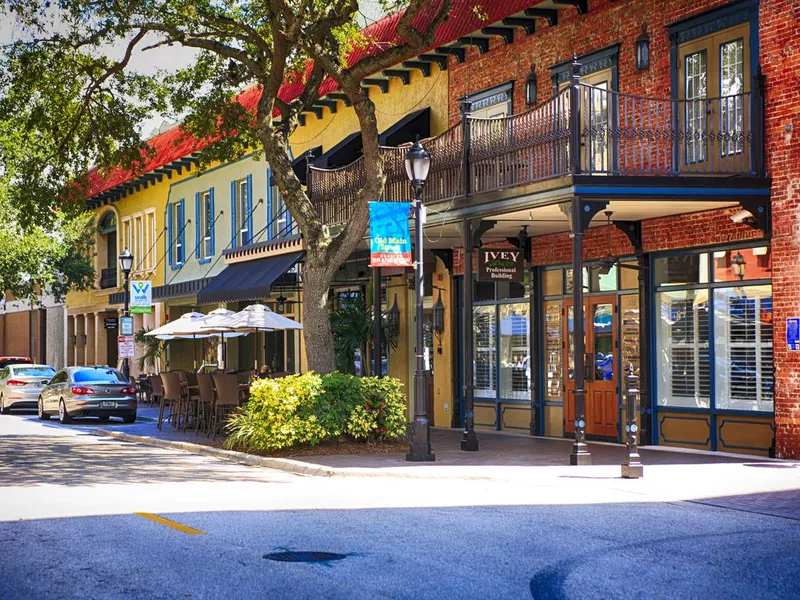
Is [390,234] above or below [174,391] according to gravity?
above

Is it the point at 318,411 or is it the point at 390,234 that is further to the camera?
the point at 318,411

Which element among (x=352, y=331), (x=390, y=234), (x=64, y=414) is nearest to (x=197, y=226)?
(x=64, y=414)

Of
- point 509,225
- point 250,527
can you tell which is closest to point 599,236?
point 509,225

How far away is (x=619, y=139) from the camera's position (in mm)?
A: 16266

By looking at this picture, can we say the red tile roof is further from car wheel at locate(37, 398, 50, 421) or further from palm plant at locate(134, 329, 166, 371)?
palm plant at locate(134, 329, 166, 371)

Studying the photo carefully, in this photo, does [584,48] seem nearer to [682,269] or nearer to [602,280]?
[602,280]

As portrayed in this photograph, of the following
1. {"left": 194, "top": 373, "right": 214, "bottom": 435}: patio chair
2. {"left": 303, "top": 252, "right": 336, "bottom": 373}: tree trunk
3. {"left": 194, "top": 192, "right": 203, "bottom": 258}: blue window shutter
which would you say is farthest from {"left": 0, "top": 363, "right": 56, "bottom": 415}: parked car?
{"left": 303, "top": 252, "right": 336, "bottom": 373}: tree trunk

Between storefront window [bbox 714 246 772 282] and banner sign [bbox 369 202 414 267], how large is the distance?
4.61 meters

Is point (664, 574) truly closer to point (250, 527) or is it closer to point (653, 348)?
point (250, 527)

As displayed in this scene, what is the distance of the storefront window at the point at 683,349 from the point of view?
706 inches

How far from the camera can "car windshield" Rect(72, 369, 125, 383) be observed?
28723mm

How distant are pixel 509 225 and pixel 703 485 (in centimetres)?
749

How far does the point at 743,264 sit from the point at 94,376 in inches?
678

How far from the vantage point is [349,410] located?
1819 cm
